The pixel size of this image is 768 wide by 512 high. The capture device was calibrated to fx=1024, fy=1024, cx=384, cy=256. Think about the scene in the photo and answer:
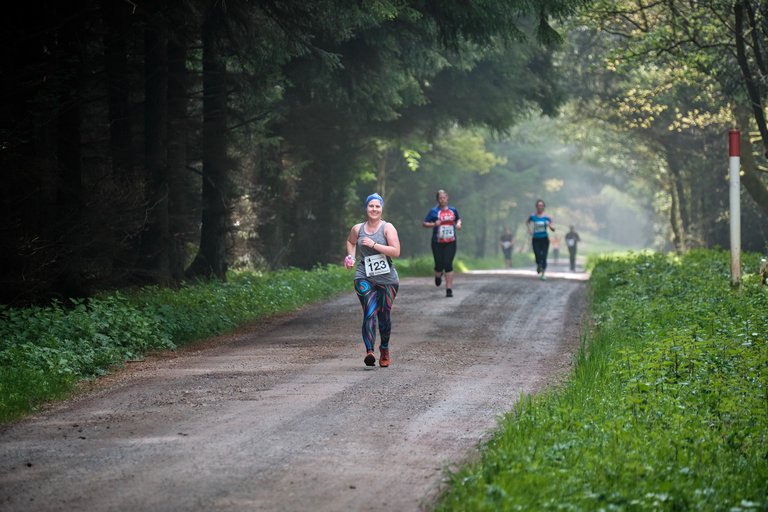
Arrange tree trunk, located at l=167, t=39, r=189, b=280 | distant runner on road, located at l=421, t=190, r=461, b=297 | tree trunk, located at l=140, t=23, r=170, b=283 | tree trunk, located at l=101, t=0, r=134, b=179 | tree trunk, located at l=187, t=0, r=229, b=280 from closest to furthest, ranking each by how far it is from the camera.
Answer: tree trunk, located at l=101, t=0, r=134, b=179
tree trunk, located at l=140, t=23, r=170, b=283
tree trunk, located at l=167, t=39, r=189, b=280
tree trunk, located at l=187, t=0, r=229, b=280
distant runner on road, located at l=421, t=190, r=461, b=297

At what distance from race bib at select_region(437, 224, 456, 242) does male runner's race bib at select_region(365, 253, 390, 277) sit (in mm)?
9213

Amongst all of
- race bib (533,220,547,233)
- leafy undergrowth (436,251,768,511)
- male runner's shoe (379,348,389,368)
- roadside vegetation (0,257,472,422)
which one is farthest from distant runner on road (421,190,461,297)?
male runner's shoe (379,348,389,368)

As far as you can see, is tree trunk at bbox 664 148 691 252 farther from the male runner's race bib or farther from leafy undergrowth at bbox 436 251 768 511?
the male runner's race bib

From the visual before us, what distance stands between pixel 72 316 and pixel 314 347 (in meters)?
3.26

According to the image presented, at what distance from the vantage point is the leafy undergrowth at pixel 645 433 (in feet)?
20.2

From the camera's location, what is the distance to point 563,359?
1303cm

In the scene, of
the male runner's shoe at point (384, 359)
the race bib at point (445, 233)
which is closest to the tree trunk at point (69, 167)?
the male runner's shoe at point (384, 359)

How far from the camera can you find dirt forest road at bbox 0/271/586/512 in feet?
21.2

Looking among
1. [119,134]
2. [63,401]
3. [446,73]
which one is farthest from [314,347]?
[446,73]

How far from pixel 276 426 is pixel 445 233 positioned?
517 inches

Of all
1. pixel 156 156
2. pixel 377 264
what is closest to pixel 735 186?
pixel 377 264

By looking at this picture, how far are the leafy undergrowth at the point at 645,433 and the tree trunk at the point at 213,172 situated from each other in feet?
34.7

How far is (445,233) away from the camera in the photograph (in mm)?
21219

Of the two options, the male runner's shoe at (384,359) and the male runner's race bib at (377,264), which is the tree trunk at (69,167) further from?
the male runner's shoe at (384,359)
